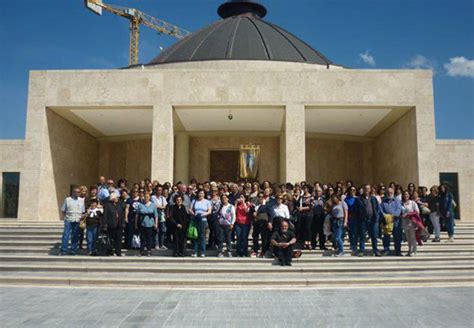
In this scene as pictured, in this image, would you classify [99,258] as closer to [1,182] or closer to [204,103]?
[204,103]

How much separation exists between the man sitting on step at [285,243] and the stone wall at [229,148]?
1142 cm

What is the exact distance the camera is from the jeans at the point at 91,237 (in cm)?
998

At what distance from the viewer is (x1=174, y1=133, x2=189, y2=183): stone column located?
20028 mm

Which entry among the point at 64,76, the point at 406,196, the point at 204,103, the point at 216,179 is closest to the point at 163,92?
the point at 204,103

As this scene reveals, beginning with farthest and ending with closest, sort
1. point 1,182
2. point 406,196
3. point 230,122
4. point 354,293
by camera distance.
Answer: point 230,122 < point 1,182 < point 406,196 < point 354,293

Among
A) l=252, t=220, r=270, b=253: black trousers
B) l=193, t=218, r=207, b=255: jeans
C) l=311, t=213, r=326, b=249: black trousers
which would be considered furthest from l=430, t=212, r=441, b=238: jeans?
l=193, t=218, r=207, b=255: jeans

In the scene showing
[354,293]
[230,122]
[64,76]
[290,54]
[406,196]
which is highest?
[290,54]

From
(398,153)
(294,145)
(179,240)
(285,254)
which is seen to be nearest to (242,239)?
(285,254)

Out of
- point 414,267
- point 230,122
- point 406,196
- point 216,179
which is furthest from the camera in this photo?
point 216,179

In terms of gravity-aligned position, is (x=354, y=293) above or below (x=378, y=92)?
below

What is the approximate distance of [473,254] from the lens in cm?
1034

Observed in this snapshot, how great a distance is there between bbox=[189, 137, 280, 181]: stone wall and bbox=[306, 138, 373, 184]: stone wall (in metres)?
1.77

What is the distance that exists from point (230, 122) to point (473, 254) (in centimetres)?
1133

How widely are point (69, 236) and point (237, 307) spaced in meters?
5.51
